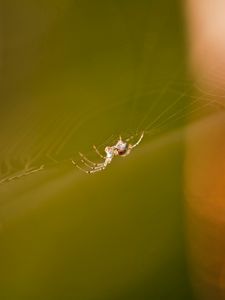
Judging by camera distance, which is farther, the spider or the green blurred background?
the spider

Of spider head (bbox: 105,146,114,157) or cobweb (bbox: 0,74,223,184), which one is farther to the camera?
spider head (bbox: 105,146,114,157)

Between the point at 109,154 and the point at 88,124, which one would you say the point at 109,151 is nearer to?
the point at 109,154

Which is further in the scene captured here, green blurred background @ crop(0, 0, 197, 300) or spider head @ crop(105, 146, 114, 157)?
spider head @ crop(105, 146, 114, 157)

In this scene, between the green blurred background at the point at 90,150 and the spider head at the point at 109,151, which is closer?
A: the green blurred background at the point at 90,150

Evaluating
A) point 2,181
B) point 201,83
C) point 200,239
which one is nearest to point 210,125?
point 201,83
